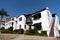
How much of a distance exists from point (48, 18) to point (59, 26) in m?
5.13

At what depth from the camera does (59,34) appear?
157 feet

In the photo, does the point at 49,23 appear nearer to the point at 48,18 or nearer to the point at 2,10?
the point at 48,18

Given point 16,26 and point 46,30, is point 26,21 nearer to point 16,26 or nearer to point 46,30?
point 16,26

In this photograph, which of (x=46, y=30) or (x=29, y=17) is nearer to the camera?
(x=46, y=30)

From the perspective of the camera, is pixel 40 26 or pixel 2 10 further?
pixel 2 10

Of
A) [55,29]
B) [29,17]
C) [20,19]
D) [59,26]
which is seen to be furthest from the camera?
[20,19]

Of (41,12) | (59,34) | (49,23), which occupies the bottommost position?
(59,34)

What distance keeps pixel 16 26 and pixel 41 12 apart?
21.5 m

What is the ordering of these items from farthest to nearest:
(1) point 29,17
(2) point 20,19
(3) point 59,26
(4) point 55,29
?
(2) point 20,19, (1) point 29,17, (3) point 59,26, (4) point 55,29

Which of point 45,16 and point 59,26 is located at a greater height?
point 45,16

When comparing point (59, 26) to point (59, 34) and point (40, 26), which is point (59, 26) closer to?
point (59, 34)

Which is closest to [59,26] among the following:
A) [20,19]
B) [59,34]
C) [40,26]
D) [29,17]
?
[59,34]

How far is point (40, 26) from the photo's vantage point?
50.9 meters

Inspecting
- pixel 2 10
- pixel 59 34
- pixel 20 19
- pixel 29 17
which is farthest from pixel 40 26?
pixel 2 10
